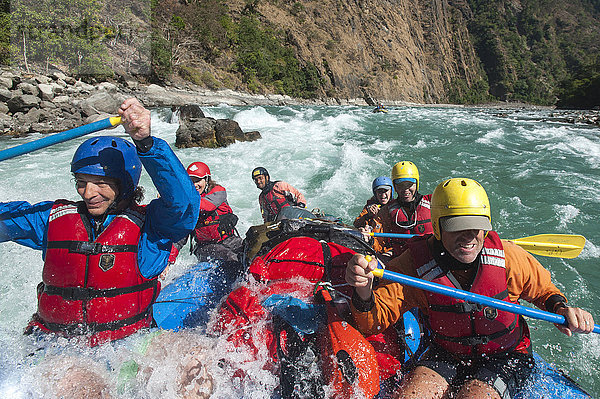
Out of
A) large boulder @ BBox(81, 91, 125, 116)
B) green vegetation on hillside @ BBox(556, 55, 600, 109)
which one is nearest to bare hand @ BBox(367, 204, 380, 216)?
large boulder @ BBox(81, 91, 125, 116)

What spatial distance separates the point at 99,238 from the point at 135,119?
838 mm

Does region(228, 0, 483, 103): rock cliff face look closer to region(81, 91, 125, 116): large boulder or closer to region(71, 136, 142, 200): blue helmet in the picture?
region(81, 91, 125, 116): large boulder

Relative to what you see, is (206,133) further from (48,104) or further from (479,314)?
(479,314)

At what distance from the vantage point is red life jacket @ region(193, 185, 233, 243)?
4.04 meters

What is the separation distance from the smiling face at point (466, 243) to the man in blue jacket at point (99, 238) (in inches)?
62.5

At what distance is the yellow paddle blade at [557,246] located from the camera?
114 inches

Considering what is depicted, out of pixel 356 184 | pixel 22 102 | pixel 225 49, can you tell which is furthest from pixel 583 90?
pixel 22 102

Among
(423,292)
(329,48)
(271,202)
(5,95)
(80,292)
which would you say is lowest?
(5,95)

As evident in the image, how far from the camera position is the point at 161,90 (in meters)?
26.0

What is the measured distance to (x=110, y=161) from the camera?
6.01 feet

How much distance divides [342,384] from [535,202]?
705 cm

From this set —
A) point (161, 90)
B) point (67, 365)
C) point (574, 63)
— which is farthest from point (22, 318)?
point (574, 63)

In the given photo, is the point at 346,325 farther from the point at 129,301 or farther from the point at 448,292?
the point at 129,301

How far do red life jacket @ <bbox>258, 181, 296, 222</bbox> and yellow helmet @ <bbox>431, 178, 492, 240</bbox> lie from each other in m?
2.93
